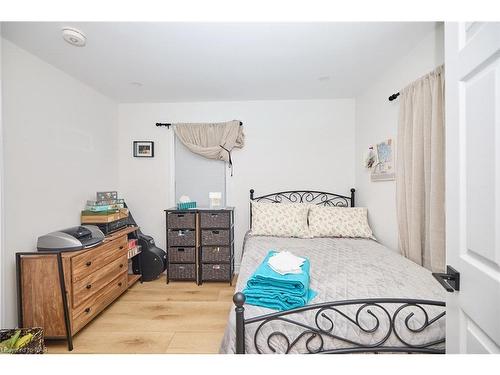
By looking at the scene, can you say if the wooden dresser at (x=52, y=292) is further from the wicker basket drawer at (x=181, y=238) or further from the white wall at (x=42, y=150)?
the wicker basket drawer at (x=181, y=238)

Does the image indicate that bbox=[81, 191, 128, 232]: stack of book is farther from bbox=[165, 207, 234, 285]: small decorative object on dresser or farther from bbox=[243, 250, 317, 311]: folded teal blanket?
bbox=[243, 250, 317, 311]: folded teal blanket

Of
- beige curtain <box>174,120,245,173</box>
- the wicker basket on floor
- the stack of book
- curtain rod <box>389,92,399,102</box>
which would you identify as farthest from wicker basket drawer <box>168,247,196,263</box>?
curtain rod <box>389,92,399,102</box>

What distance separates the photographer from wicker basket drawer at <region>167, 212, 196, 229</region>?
296 cm

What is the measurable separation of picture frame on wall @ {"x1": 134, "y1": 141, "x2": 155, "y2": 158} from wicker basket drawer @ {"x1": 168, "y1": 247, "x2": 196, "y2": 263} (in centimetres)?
140

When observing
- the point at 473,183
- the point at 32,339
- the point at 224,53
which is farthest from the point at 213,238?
the point at 473,183

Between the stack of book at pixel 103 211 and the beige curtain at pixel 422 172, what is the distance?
300 cm

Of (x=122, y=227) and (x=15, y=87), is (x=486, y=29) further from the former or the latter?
(x=122, y=227)

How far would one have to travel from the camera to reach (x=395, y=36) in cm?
182

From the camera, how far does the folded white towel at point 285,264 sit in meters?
1.43

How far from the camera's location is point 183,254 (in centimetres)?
297

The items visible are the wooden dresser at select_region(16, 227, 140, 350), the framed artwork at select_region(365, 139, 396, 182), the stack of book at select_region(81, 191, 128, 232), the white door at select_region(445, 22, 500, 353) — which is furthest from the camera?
the stack of book at select_region(81, 191, 128, 232)

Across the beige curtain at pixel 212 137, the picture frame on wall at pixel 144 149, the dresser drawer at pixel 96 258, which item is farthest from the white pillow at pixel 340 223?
the picture frame on wall at pixel 144 149

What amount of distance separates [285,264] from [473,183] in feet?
3.36

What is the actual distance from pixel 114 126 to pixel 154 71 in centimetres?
133
